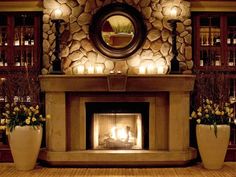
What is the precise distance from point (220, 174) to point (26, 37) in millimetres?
3460

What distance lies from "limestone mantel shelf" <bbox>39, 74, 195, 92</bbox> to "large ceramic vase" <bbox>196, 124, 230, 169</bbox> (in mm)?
647

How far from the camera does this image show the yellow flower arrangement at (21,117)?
235 inches

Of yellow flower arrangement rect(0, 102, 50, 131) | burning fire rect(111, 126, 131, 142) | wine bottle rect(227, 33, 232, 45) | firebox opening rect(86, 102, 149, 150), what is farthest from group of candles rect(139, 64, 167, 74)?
yellow flower arrangement rect(0, 102, 50, 131)

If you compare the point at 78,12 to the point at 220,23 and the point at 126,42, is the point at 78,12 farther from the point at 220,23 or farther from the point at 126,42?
the point at 220,23

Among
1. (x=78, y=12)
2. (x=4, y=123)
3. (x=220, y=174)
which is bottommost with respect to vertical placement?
(x=220, y=174)

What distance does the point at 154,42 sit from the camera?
650 cm

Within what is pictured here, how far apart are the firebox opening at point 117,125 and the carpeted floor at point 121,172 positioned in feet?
1.61

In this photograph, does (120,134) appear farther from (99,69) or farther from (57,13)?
(57,13)

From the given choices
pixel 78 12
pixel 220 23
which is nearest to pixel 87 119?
pixel 78 12

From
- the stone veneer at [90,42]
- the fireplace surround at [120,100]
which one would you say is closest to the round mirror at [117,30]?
the stone veneer at [90,42]

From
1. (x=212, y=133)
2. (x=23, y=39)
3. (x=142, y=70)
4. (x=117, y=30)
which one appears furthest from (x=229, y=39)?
(x=23, y=39)

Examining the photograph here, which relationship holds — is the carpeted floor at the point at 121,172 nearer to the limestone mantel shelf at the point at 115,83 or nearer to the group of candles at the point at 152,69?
the limestone mantel shelf at the point at 115,83

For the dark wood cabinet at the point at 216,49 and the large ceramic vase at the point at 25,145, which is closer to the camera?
the large ceramic vase at the point at 25,145

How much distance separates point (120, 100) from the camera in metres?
6.34
